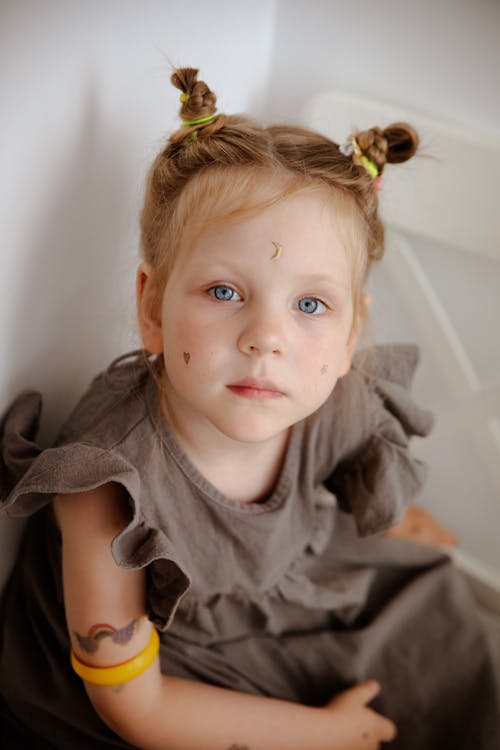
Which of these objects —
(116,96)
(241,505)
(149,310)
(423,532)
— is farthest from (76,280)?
(423,532)

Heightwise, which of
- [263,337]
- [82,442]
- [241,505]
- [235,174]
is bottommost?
[241,505]

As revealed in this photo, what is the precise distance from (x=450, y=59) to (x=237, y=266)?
1.83ft

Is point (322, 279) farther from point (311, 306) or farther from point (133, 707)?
point (133, 707)

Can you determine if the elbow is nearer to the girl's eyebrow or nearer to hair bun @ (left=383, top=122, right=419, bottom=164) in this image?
the girl's eyebrow

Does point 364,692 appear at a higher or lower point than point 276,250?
lower

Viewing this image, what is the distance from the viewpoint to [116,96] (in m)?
0.76

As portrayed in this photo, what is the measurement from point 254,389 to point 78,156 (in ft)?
0.92

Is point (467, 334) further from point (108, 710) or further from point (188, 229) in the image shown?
point (108, 710)

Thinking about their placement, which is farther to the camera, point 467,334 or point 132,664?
point 467,334

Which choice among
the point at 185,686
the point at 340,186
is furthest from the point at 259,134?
the point at 185,686

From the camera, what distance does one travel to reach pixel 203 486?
30.3 inches

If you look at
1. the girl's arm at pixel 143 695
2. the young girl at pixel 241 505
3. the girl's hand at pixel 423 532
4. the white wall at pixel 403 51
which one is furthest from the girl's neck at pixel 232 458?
the white wall at pixel 403 51

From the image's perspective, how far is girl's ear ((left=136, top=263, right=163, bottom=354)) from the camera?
0.74 m

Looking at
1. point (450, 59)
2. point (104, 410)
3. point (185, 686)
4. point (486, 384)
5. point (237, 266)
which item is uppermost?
point (450, 59)
